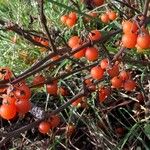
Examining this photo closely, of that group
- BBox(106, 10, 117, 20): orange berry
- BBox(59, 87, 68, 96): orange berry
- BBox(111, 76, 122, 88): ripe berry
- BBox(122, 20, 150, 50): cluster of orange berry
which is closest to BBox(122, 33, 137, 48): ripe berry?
BBox(122, 20, 150, 50): cluster of orange berry

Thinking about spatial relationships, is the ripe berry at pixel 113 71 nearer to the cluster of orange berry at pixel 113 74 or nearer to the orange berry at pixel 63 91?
the cluster of orange berry at pixel 113 74

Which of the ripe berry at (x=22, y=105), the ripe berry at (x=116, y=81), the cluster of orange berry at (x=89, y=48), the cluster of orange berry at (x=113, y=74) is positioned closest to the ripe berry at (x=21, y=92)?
the ripe berry at (x=22, y=105)

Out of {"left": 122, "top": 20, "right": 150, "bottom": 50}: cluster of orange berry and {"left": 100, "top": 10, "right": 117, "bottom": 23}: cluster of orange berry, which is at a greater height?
{"left": 122, "top": 20, "right": 150, "bottom": 50}: cluster of orange berry

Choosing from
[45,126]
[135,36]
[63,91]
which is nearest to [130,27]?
[135,36]

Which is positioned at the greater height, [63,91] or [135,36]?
[135,36]

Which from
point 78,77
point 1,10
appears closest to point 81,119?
point 78,77

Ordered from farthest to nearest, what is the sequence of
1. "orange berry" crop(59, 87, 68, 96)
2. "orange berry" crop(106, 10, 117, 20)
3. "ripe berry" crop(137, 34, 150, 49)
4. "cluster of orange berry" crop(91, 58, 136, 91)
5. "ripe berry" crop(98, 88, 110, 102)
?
"orange berry" crop(59, 87, 68, 96) → "orange berry" crop(106, 10, 117, 20) → "ripe berry" crop(98, 88, 110, 102) → "cluster of orange berry" crop(91, 58, 136, 91) → "ripe berry" crop(137, 34, 150, 49)

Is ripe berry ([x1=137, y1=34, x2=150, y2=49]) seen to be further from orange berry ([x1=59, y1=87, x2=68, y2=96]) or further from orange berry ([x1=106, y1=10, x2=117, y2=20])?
orange berry ([x1=59, y1=87, x2=68, y2=96])

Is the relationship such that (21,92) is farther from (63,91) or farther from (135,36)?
(63,91)
